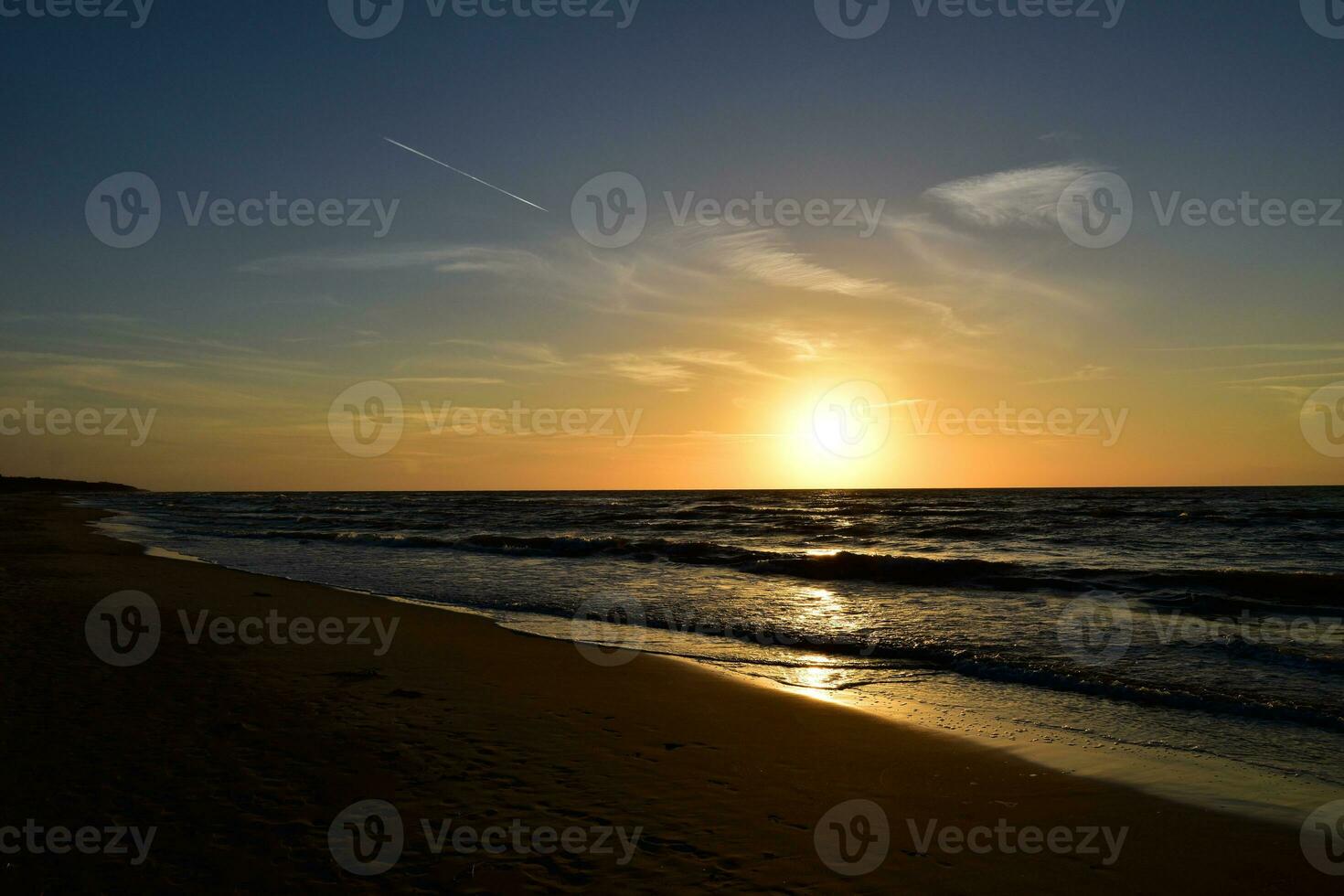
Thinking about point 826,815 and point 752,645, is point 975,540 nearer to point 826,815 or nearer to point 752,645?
point 752,645

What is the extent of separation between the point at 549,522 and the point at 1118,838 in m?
48.5

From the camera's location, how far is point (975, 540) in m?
36.6

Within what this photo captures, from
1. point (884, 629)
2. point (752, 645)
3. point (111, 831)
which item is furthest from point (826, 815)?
point (884, 629)
